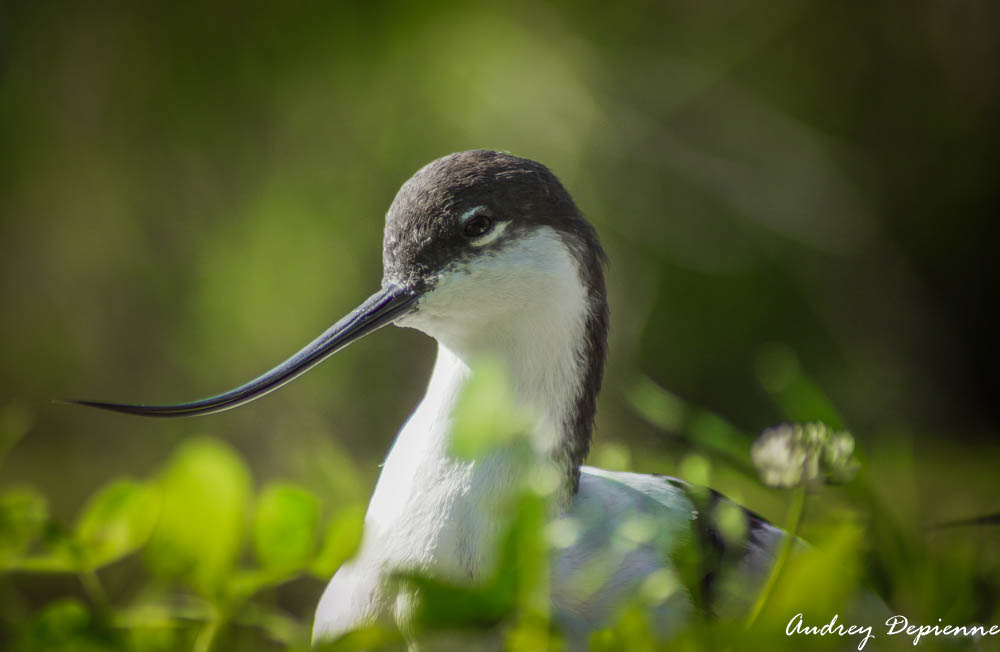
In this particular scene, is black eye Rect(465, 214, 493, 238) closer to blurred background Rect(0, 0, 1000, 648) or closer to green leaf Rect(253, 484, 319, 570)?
green leaf Rect(253, 484, 319, 570)

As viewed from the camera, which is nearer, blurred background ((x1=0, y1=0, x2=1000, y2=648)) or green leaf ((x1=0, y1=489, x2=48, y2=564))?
green leaf ((x1=0, y1=489, x2=48, y2=564))

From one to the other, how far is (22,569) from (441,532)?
368 millimetres

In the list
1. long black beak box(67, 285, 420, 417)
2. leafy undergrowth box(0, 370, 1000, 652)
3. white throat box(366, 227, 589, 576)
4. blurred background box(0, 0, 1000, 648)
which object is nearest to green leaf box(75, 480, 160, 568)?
leafy undergrowth box(0, 370, 1000, 652)

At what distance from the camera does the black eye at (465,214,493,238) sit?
0.64 m

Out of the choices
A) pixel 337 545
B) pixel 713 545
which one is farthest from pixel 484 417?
pixel 713 545

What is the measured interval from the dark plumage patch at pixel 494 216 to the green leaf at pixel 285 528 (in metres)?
0.43

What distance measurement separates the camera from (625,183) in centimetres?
212

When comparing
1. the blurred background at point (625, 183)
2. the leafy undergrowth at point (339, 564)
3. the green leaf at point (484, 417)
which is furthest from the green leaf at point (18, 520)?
the blurred background at point (625, 183)

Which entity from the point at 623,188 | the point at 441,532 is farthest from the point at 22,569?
the point at 623,188

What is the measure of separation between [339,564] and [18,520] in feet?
0.25

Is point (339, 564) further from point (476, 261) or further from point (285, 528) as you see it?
point (476, 261)

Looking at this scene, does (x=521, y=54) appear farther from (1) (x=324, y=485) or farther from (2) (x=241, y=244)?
(1) (x=324, y=485)

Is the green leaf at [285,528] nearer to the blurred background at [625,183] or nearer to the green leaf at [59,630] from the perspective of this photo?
the green leaf at [59,630]

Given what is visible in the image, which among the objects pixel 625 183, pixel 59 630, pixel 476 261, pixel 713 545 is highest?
pixel 625 183
